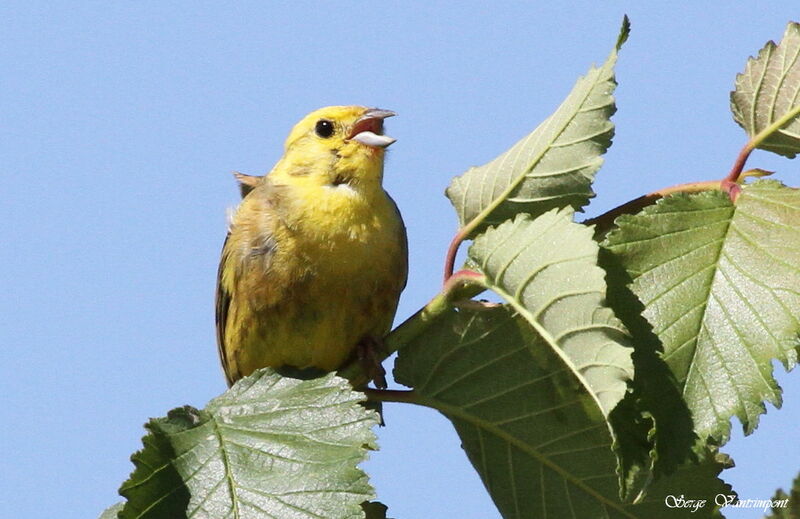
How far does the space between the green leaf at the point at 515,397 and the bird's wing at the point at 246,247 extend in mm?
1293

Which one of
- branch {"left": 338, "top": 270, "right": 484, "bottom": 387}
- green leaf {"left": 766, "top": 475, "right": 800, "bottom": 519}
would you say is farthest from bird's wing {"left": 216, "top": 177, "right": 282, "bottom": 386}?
green leaf {"left": 766, "top": 475, "right": 800, "bottom": 519}

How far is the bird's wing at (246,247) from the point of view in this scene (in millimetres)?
4176

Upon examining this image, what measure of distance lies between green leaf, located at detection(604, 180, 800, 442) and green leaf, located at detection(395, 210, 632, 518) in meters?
0.23

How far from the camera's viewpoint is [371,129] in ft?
15.6

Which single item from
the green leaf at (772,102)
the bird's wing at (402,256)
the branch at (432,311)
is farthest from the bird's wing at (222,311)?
the green leaf at (772,102)

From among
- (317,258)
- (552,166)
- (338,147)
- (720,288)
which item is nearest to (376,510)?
(552,166)

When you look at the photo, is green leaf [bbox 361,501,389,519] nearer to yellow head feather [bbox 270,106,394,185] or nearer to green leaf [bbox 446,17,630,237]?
green leaf [bbox 446,17,630,237]

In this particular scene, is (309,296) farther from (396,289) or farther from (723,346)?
(723,346)

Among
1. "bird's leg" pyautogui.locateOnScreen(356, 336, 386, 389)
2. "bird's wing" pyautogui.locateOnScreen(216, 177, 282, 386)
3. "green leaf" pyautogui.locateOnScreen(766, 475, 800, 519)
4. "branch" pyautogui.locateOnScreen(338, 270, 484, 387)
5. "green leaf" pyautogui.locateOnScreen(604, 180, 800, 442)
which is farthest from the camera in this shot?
"bird's wing" pyautogui.locateOnScreen(216, 177, 282, 386)

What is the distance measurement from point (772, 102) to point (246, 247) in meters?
2.17

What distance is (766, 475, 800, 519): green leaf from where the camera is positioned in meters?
2.12

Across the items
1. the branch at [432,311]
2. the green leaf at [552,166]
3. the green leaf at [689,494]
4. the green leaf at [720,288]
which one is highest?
the green leaf at [552,166]

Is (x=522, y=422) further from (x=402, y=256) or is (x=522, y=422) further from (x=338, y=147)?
(x=338, y=147)

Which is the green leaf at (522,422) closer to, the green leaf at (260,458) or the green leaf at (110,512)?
the green leaf at (260,458)
